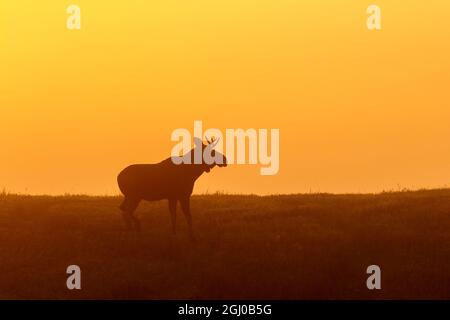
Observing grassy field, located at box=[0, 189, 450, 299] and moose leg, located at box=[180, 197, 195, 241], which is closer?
grassy field, located at box=[0, 189, 450, 299]

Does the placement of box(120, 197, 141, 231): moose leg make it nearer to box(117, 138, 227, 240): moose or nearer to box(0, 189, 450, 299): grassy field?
box(117, 138, 227, 240): moose

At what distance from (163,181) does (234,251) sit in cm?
333

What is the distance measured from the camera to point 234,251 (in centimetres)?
2319

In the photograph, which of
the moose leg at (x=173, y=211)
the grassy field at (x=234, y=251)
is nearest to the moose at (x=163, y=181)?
the moose leg at (x=173, y=211)

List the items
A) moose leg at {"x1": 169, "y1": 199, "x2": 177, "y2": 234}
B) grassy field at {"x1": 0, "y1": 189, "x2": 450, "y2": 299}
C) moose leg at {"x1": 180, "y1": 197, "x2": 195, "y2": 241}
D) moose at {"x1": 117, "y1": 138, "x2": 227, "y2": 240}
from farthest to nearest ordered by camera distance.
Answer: moose at {"x1": 117, "y1": 138, "x2": 227, "y2": 240}
moose leg at {"x1": 169, "y1": 199, "x2": 177, "y2": 234}
moose leg at {"x1": 180, "y1": 197, "x2": 195, "y2": 241}
grassy field at {"x1": 0, "y1": 189, "x2": 450, "y2": 299}

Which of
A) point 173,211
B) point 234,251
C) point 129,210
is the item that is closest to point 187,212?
point 173,211

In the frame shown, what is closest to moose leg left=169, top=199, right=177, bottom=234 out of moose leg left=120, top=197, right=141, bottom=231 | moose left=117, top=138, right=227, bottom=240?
moose left=117, top=138, right=227, bottom=240

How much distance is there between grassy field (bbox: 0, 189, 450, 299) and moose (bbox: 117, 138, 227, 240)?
2.65 ft

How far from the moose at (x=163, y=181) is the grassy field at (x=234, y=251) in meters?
0.81

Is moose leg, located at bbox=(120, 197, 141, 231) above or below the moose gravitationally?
below

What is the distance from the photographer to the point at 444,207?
92.3 ft

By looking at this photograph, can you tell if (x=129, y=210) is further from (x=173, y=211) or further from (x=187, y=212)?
(x=187, y=212)

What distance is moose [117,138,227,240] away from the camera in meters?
25.1

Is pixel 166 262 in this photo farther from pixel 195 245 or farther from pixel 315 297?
pixel 315 297
